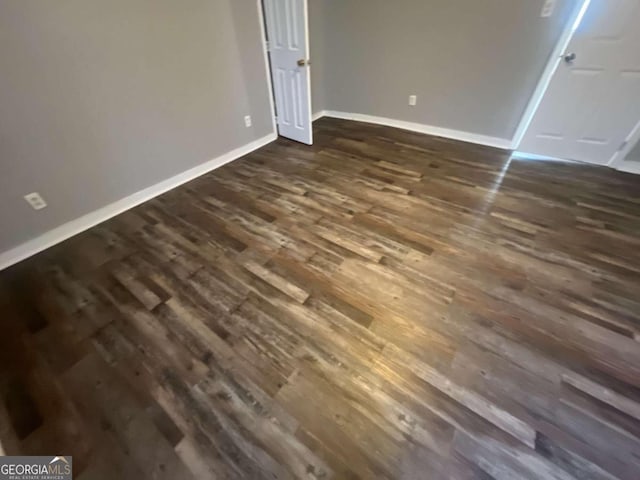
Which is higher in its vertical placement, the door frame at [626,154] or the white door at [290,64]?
the white door at [290,64]

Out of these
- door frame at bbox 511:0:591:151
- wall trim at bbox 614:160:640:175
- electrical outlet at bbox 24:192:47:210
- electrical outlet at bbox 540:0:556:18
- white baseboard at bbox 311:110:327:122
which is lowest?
white baseboard at bbox 311:110:327:122

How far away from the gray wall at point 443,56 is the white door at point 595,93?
0.65 ft

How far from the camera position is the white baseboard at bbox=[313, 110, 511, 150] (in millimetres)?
3133

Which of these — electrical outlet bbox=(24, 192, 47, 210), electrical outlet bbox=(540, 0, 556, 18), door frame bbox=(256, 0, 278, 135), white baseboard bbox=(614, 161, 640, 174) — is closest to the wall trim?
white baseboard bbox=(614, 161, 640, 174)

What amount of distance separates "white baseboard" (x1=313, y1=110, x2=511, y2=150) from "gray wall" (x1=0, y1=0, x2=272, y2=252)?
5.15 feet

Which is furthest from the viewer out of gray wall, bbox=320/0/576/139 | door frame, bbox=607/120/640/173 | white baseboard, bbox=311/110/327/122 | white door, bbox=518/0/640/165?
white baseboard, bbox=311/110/327/122

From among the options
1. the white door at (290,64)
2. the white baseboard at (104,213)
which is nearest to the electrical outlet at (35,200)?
the white baseboard at (104,213)

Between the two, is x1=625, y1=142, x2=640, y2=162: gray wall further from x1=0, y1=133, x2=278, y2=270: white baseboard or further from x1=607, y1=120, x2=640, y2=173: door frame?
x1=0, y1=133, x2=278, y2=270: white baseboard

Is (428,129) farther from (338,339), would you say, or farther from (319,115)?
(338,339)

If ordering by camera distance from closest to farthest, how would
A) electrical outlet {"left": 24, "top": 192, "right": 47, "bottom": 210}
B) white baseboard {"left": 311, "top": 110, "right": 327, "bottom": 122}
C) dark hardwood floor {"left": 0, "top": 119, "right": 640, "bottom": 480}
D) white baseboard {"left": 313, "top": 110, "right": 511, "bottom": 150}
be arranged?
dark hardwood floor {"left": 0, "top": 119, "right": 640, "bottom": 480} < electrical outlet {"left": 24, "top": 192, "right": 47, "bottom": 210} < white baseboard {"left": 313, "top": 110, "right": 511, "bottom": 150} < white baseboard {"left": 311, "top": 110, "right": 327, "bottom": 122}

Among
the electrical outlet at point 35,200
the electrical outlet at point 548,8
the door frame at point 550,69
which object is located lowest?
the electrical outlet at point 35,200

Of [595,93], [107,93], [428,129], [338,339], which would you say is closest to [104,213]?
[107,93]

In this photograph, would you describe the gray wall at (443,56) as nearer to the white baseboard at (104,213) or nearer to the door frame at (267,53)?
the door frame at (267,53)

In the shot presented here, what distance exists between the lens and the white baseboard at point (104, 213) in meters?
1.94
